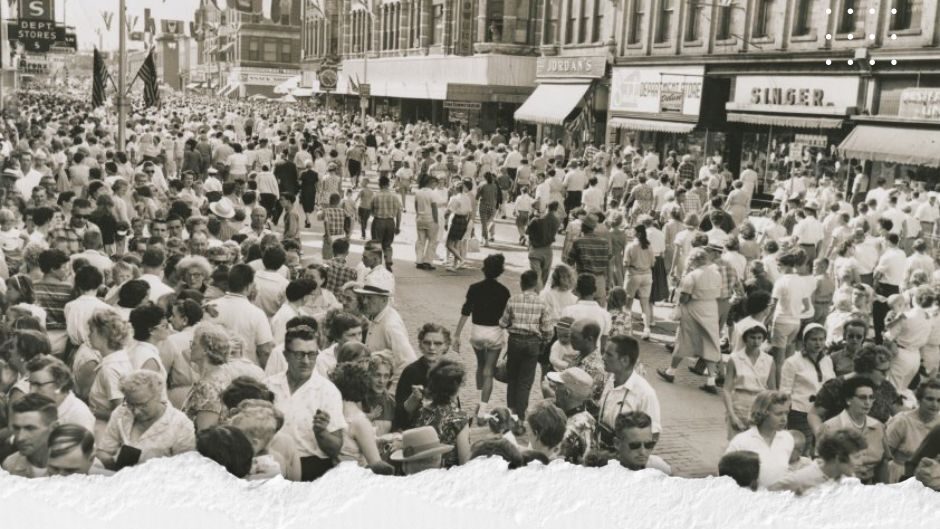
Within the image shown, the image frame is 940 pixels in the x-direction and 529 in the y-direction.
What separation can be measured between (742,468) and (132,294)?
412 cm

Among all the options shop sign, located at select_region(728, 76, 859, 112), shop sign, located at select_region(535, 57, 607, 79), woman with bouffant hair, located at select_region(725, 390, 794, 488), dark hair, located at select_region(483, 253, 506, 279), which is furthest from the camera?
A: shop sign, located at select_region(535, 57, 607, 79)

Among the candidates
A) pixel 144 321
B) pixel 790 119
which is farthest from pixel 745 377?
pixel 790 119

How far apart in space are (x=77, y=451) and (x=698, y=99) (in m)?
22.7

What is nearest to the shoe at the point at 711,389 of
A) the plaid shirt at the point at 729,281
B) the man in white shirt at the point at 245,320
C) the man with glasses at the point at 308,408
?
the plaid shirt at the point at 729,281

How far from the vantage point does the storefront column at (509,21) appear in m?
39.5

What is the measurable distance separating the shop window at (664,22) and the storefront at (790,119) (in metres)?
4.21

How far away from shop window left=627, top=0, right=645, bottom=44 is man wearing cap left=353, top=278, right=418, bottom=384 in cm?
2353

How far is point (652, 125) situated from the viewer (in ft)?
90.6

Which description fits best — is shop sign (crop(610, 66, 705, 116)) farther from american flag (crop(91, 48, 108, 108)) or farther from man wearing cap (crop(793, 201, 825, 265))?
american flag (crop(91, 48, 108, 108))

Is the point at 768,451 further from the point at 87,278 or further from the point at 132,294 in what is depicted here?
the point at 87,278

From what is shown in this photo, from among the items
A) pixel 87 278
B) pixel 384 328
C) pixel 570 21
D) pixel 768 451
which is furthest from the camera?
pixel 570 21

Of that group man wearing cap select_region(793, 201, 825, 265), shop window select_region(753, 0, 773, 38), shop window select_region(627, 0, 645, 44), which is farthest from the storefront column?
man wearing cap select_region(793, 201, 825, 265)

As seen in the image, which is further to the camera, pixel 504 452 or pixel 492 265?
pixel 492 265

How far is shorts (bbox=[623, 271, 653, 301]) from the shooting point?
37.9ft
